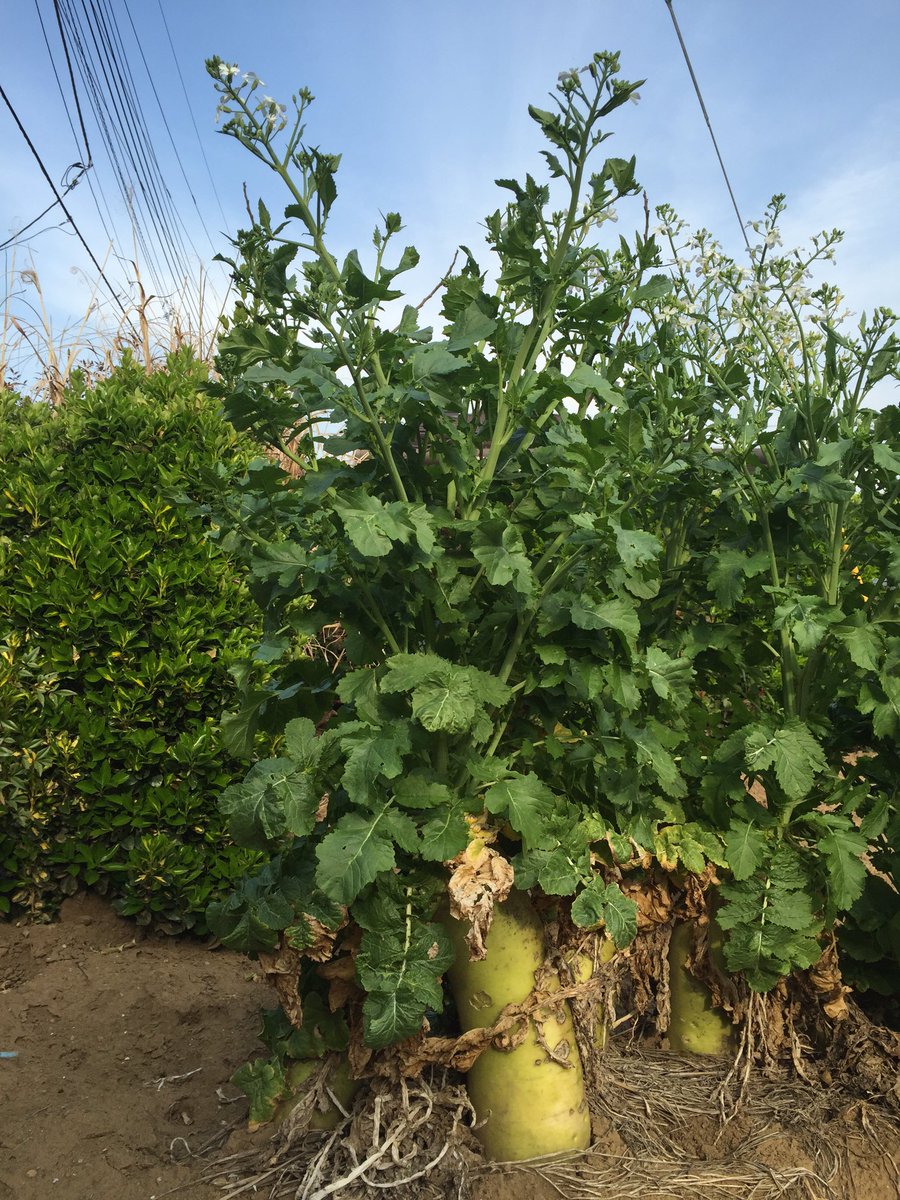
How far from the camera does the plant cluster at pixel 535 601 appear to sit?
1.99 meters

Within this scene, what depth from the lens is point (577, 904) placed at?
Answer: 207cm

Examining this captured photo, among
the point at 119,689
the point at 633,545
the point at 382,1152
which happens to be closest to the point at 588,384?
the point at 633,545

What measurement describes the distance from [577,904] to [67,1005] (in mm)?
2564

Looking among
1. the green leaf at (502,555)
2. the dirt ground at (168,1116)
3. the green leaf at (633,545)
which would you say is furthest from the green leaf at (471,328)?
the dirt ground at (168,1116)

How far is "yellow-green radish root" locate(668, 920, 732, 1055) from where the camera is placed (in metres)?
2.77

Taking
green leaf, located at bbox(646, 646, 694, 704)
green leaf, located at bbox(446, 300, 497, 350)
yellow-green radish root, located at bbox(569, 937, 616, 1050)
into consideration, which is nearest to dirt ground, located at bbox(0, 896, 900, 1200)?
yellow-green radish root, located at bbox(569, 937, 616, 1050)

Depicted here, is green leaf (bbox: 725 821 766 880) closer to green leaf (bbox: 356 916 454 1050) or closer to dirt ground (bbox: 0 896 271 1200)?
green leaf (bbox: 356 916 454 1050)

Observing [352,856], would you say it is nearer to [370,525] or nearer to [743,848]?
[370,525]

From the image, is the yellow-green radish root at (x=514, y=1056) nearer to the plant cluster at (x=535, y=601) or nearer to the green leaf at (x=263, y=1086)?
the plant cluster at (x=535, y=601)

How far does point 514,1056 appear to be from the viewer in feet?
7.48

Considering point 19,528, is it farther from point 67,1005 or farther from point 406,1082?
point 406,1082

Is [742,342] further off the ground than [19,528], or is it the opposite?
[742,342]

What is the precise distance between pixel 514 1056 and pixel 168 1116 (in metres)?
1.12

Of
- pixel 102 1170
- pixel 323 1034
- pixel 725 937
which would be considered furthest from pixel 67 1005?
pixel 725 937
